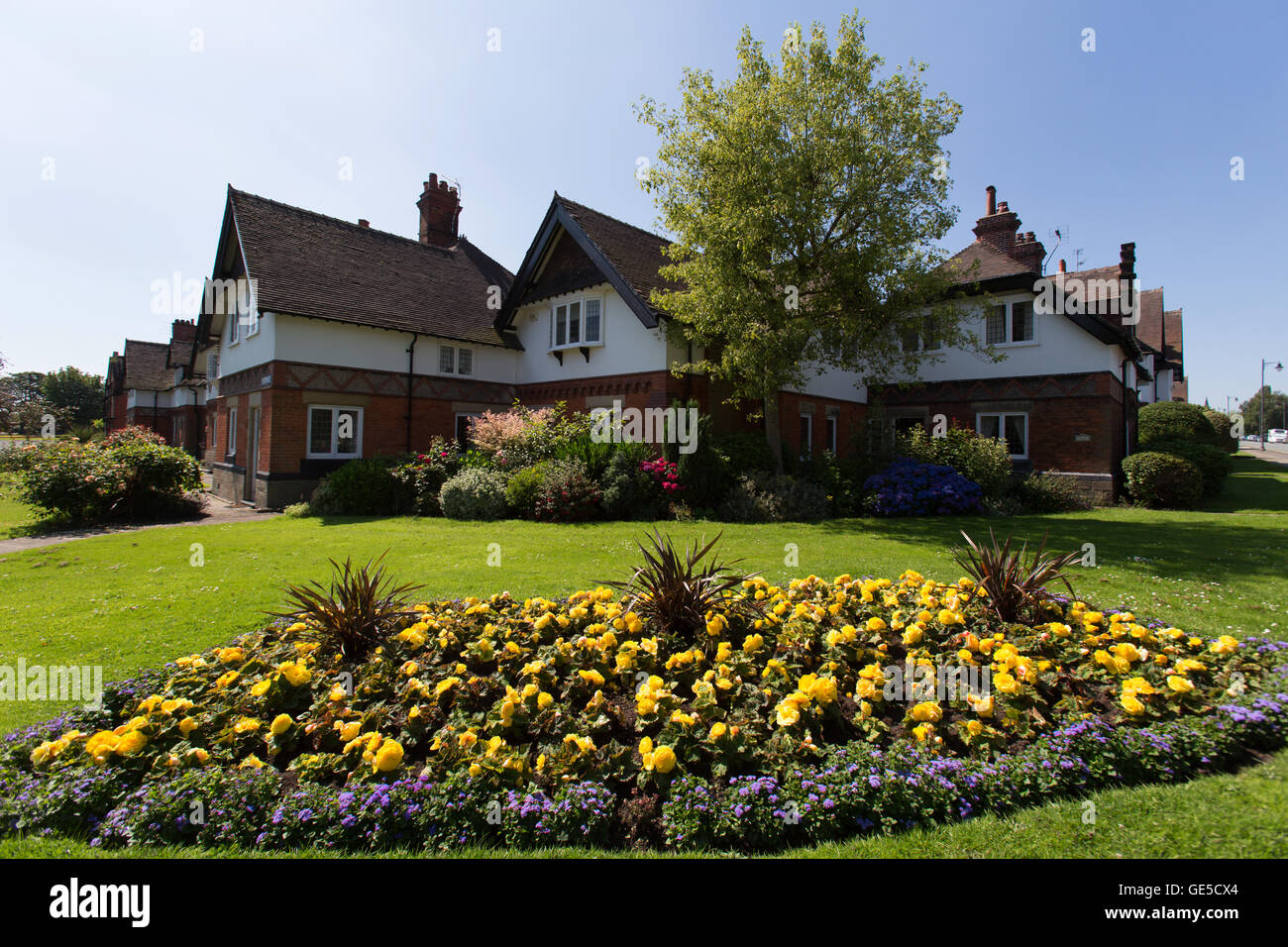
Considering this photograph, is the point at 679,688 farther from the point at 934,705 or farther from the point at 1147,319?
the point at 1147,319

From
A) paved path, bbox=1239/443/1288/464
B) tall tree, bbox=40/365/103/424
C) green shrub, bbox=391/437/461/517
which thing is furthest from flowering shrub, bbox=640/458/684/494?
tall tree, bbox=40/365/103/424

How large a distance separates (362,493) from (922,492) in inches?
567

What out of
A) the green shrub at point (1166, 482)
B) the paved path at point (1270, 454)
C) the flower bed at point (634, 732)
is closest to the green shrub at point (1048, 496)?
the green shrub at point (1166, 482)

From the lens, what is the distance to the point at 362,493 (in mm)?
15867

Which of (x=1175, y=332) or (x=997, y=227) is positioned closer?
(x=997, y=227)

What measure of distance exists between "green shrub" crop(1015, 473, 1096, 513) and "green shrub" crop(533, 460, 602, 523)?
11713 millimetres

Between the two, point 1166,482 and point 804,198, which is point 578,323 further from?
point 1166,482

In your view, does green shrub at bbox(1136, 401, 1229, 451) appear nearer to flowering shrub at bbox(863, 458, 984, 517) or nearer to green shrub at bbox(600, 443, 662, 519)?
flowering shrub at bbox(863, 458, 984, 517)

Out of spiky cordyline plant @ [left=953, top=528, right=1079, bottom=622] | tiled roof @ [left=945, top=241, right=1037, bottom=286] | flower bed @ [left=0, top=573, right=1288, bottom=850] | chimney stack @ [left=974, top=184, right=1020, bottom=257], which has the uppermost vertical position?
chimney stack @ [left=974, top=184, right=1020, bottom=257]

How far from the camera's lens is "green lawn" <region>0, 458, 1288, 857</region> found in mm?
2816

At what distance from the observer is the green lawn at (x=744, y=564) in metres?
2.82

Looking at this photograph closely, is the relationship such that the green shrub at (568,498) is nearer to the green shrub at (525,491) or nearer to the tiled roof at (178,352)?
the green shrub at (525,491)

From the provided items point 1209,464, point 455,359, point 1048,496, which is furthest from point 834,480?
point 455,359
